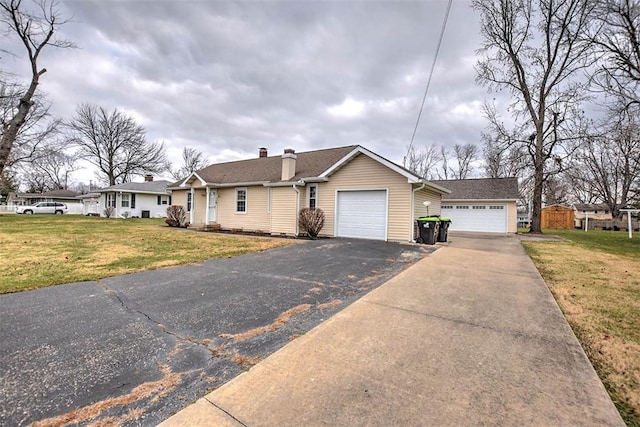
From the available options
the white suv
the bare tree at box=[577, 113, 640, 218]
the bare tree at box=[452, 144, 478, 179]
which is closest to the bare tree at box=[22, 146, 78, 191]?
the white suv

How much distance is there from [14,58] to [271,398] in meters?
28.2

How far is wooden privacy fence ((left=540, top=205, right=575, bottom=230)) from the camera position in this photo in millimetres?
37781

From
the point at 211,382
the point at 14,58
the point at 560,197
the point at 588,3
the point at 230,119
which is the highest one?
the point at 588,3

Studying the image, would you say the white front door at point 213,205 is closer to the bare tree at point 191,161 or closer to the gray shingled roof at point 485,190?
the gray shingled roof at point 485,190

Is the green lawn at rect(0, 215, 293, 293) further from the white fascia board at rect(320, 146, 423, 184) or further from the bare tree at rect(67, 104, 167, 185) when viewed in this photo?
the bare tree at rect(67, 104, 167, 185)

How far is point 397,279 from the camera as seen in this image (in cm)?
596

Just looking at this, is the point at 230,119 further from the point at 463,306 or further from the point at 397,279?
the point at 463,306

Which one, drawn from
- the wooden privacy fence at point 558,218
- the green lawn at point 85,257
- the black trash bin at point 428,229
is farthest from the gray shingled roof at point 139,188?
the wooden privacy fence at point 558,218

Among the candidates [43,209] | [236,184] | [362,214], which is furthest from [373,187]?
[43,209]

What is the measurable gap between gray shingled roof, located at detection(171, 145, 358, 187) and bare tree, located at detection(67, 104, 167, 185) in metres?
23.4

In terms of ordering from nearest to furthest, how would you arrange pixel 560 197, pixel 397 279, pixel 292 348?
pixel 292 348
pixel 397 279
pixel 560 197

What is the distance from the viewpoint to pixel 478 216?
21.5 metres

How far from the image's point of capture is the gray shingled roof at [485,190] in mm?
20531

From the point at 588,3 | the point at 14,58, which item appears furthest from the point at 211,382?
the point at 14,58
